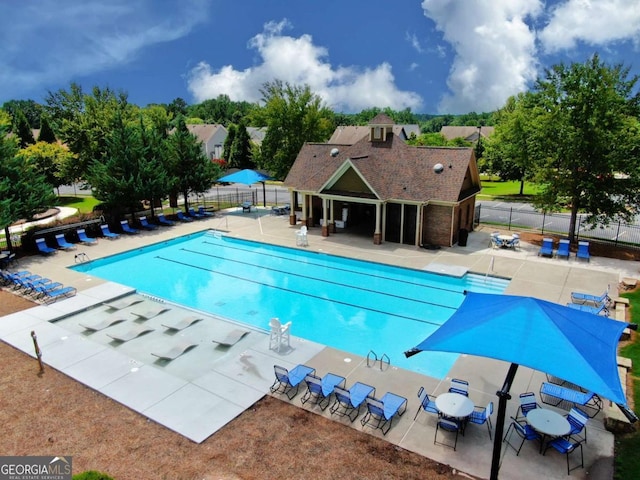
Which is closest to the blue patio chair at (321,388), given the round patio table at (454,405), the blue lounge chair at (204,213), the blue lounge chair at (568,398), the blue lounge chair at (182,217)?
the round patio table at (454,405)

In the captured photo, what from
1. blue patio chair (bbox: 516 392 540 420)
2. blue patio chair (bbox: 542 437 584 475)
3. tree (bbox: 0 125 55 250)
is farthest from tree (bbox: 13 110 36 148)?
blue patio chair (bbox: 542 437 584 475)

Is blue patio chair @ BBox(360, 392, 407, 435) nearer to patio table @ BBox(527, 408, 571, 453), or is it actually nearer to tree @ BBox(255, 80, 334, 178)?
patio table @ BBox(527, 408, 571, 453)

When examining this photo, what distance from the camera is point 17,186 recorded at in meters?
22.2

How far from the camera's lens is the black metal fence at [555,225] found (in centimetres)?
2603

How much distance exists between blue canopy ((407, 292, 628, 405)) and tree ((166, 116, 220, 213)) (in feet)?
87.7

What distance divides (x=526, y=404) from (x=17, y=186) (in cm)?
2453

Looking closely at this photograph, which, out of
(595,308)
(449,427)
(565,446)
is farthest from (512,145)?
(449,427)

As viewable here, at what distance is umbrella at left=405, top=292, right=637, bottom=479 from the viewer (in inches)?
283

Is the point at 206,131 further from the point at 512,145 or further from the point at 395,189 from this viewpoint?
the point at 395,189

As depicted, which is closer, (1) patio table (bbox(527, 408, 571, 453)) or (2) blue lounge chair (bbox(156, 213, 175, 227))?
(1) patio table (bbox(527, 408, 571, 453))

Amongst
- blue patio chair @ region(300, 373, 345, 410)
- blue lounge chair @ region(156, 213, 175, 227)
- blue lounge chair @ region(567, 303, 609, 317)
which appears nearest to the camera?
blue patio chair @ region(300, 373, 345, 410)

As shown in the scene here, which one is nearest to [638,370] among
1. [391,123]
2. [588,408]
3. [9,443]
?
[588,408]

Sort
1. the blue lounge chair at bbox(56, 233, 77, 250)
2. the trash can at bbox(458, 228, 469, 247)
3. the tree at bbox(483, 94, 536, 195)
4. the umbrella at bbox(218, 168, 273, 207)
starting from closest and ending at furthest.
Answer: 1. the blue lounge chair at bbox(56, 233, 77, 250)
2. the trash can at bbox(458, 228, 469, 247)
3. the umbrella at bbox(218, 168, 273, 207)
4. the tree at bbox(483, 94, 536, 195)

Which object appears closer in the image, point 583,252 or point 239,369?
point 239,369
